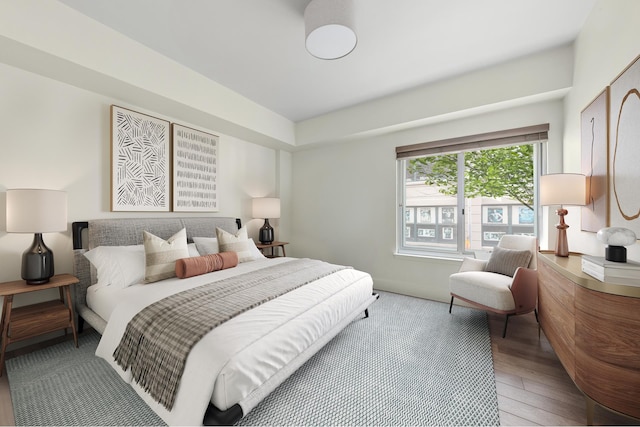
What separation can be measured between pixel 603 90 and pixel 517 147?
129 centimetres

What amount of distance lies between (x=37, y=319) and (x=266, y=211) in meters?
2.58

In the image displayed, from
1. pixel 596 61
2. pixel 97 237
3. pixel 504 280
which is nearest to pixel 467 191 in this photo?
pixel 504 280

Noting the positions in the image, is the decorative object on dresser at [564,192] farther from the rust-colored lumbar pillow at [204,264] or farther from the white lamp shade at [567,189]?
the rust-colored lumbar pillow at [204,264]

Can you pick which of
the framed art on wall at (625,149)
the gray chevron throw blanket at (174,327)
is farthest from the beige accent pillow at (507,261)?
the gray chevron throw blanket at (174,327)

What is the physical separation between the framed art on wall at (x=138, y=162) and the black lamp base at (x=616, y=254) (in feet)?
12.5

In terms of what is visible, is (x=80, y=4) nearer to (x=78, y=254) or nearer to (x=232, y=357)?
(x=78, y=254)

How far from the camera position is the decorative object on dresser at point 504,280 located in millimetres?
2391

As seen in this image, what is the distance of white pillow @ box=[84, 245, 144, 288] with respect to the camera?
7.24ft

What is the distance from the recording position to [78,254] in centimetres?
240

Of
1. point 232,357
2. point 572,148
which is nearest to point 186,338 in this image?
point 232,357

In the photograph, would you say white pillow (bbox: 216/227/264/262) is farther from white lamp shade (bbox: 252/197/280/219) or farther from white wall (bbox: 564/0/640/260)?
white wall (bbox: 564/0/640/260)

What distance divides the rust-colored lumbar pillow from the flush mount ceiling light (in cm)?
208

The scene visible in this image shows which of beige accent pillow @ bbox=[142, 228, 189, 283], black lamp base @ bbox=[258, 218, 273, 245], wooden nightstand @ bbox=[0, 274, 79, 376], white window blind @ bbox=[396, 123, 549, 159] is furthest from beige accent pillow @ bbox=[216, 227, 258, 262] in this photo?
white window blind @ bbox=[396, 123, 549, 159]

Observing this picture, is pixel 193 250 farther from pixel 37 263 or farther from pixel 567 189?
pixel 567 189
